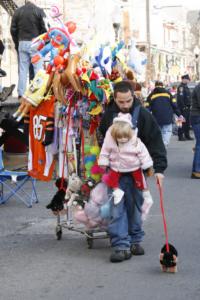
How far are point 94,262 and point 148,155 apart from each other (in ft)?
3.55

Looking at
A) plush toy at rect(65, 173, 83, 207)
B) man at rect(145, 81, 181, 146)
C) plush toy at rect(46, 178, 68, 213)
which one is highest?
plush toy at rect(65, 173, 83, 207)

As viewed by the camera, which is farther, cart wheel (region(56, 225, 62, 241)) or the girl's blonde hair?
cart wheel (region(56, 225, 62, 241))

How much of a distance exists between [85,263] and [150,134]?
4.30ft

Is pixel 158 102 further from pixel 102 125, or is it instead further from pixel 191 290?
pixel 191 290

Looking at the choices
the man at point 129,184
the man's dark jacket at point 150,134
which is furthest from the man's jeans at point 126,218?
the man's dark jacket at point 150,134

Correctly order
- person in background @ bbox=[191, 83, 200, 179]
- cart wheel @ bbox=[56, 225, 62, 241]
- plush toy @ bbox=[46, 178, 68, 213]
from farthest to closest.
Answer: person in background @ bbox=[191, 83, 200, 179] → cart wheel @ bbox=[56, 225, 62, 241] → plush toy @ bbox=[46, 178, 68, 213]

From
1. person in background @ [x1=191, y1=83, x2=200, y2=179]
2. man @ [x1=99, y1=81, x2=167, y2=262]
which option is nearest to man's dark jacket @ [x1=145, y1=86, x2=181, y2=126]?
person in background @ [x1=191, y1=83, x2=200, y2=179]

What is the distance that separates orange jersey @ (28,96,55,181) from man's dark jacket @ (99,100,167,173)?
2.50 feet

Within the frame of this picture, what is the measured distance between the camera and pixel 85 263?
24.8 feet

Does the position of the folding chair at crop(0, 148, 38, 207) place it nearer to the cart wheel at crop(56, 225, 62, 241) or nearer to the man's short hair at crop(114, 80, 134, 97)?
the cart wheel at crop(56, 225, 62, 241)

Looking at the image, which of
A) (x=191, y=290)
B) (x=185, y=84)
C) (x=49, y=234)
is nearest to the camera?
(x=191, y=290)

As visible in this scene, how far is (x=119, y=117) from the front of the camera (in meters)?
7.55

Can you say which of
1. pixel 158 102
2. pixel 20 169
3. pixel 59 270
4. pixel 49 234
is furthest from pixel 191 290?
pixel 158 102

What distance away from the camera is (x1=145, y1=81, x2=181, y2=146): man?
1827 centimetres
